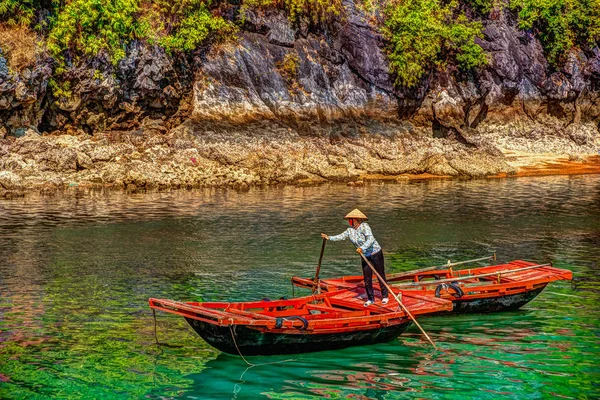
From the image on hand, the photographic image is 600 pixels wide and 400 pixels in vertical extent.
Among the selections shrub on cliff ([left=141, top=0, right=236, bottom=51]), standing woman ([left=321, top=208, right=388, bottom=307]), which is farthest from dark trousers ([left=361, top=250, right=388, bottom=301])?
shrub on cliff ([left=141, top=0, right=236, bottom=51])

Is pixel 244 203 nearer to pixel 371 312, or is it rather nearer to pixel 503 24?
pixel 371 312

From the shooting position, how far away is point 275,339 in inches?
551

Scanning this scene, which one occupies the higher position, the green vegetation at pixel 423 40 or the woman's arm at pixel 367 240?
the green vegetation at pixel 423 40

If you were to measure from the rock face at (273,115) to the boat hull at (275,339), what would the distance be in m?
27.2

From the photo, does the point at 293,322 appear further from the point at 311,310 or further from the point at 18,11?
the point at 18,11

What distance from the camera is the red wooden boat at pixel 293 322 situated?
44.7 ft

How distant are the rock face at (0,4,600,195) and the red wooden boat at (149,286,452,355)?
26.0 metres

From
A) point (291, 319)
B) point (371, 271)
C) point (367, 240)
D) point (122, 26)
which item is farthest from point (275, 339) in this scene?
point (122, 26)

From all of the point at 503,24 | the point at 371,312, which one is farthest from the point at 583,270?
the point at 503,24

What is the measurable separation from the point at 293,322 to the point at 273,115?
31134 millimetres

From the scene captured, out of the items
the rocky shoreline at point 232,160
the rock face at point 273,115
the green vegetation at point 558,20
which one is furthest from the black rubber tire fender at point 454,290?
the green vegetation at point 558,20

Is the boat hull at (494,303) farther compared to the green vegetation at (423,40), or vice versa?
the green vegetation at (423,40)

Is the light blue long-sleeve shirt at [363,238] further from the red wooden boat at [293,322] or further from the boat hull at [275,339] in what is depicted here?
the boat hull at [275,339]

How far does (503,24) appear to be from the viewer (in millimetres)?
54531
